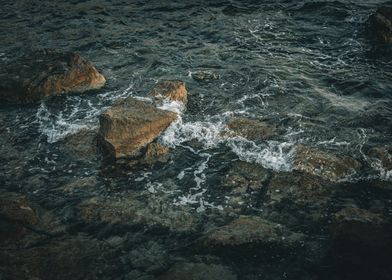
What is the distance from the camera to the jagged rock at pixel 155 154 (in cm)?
780

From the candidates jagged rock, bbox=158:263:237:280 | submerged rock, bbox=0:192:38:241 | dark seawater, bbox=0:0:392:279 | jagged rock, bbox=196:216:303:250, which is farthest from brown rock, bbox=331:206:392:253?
submerged rock, bbox=0:192:38:241

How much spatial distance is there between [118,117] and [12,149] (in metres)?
2.41

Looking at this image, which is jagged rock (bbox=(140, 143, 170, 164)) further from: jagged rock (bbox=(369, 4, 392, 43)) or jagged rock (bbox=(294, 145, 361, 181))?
jagged rock (bbox=(369, 4, 392, 43))

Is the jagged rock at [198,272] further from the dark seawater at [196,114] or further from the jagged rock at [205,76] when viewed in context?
the jagged rock at [205,76]

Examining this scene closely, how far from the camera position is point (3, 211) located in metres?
6.53

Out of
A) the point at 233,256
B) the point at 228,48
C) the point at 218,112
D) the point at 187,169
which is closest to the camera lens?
the point at 233,256

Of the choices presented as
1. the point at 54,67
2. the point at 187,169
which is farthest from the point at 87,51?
the point at 187,169

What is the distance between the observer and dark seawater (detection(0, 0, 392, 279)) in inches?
245

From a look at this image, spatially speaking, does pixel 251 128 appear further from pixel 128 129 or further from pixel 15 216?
pixel 15 216

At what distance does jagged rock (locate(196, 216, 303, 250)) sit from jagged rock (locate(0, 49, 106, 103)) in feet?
18.8

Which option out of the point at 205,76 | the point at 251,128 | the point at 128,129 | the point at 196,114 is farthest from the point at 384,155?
the point at 128,129

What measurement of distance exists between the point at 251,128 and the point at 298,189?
1.95 meters

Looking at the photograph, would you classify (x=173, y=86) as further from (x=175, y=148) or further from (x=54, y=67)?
(x=54, y=67)

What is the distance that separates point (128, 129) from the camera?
7.87 meters
